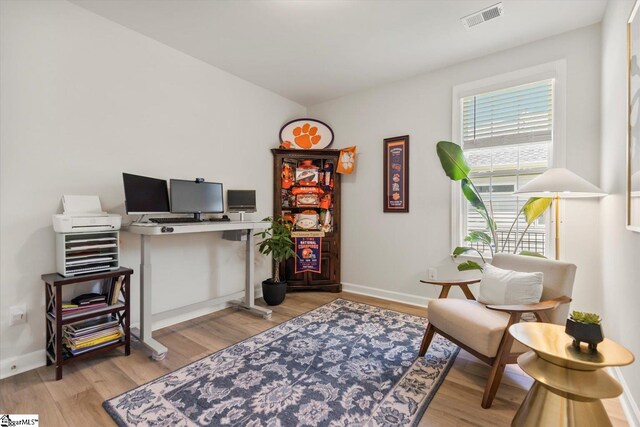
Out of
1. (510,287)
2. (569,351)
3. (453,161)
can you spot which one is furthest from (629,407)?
(453,161)

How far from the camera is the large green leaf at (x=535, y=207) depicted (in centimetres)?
262

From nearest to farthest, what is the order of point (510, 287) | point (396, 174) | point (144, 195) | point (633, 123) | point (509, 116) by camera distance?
point (633, 123) < point (510, 287) < point (144, 195) < point (509, 116) < point (396, 174)

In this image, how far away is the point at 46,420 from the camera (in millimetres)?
1604

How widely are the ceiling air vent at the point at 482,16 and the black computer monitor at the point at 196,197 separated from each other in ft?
9.05

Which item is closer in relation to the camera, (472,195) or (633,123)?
(633,123)

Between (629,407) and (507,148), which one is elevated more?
(507,148)

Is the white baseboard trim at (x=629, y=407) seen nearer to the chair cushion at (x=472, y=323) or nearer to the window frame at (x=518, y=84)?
the chair cushion at (x=472, y=323)

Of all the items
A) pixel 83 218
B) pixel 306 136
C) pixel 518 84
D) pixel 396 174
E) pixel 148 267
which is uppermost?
pixel 518 84

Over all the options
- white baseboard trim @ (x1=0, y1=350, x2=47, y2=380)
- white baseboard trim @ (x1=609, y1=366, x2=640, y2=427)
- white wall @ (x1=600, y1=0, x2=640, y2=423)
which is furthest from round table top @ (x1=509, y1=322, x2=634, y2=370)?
white baseboard trim @ (x1=0, y1=350, x2=47, y2=380)

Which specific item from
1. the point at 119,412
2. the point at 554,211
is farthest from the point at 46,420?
the point at 554,211

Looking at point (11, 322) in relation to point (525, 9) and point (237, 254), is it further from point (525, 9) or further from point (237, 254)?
point (525, 9)

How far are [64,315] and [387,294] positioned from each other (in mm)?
3203

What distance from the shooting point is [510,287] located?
6.79 feet

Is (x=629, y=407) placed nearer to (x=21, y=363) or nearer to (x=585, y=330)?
(x=585, y=330)
